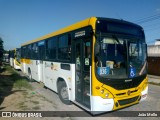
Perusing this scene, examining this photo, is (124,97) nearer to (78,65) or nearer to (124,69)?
(124,69)

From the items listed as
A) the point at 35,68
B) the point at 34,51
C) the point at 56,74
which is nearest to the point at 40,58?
the point at 35,68

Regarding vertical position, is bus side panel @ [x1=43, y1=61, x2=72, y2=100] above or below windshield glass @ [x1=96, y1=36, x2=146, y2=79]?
below

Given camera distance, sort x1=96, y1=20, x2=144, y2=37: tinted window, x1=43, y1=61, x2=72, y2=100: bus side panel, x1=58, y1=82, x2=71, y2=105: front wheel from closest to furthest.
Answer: x1=96, y1=20, x2=144, y2=37: tinted window < x1=43, y1=61, x2=72, y2=100: bus side panel < x1=58, y1=82, x2=71, y2=105: front wheel

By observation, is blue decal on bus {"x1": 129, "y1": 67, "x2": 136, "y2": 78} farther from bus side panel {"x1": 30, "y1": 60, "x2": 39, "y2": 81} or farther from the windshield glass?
bus side panel {"x1": 30, "y1": 60, "x2": 39, "y2": 81}

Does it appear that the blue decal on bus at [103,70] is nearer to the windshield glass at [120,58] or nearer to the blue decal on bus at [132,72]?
→ the windshield glass at [120,58]

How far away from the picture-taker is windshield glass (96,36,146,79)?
5.77 meters

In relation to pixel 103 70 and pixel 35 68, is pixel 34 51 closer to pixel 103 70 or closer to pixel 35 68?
pixel 35 68

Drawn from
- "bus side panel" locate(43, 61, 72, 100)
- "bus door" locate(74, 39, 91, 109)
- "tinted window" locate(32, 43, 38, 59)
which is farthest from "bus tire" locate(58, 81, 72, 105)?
"tinted window" locate(32, 43, 38, 59)

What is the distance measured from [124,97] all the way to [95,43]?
2067 mm

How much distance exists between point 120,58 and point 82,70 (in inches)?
53.1

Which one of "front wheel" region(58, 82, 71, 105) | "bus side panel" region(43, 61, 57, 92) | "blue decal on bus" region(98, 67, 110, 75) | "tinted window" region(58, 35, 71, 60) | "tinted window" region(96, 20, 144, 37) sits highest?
"tinted window" region(96, 20, 144, 37)

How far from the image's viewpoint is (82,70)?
21.3 ft

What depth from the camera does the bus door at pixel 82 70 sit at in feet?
20.2

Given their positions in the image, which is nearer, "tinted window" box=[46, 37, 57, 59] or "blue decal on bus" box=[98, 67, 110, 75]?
"blue decal on bus" box=[98, 67, 110, 75]
